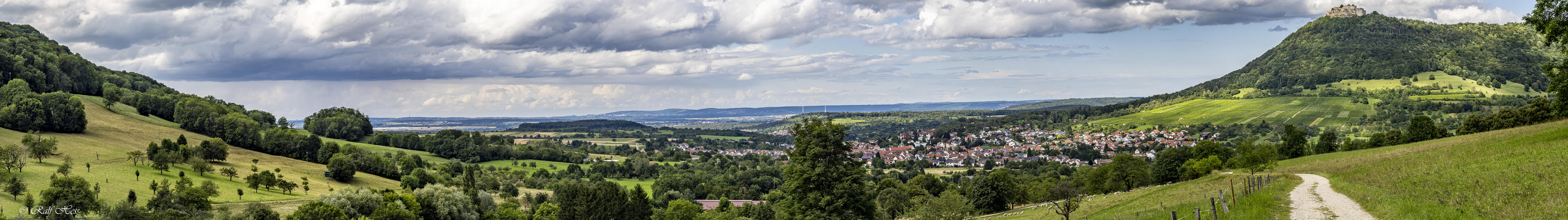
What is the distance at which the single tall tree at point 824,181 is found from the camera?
24531 millimetres

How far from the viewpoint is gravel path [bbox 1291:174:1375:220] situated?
1441cm

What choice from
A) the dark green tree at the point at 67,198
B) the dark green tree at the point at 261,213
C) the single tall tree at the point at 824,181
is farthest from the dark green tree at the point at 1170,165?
the dark green tree at the point at 67,198

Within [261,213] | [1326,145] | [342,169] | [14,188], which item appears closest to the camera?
[14,188]

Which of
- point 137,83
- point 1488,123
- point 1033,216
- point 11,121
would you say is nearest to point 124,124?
point 11,121

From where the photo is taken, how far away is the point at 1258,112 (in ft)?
495

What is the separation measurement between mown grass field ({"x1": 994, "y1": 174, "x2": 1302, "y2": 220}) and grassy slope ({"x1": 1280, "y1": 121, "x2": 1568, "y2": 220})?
5.23 feet

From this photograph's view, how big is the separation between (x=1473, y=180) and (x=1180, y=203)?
9.48 m

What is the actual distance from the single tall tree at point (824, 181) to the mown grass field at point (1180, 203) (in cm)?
806

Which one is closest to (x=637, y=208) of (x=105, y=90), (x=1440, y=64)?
(x=105, y=90)

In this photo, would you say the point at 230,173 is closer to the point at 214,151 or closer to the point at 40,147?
the point at 214,151

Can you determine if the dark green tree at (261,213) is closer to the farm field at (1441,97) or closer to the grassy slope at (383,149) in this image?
the grassy slope at (383,149)

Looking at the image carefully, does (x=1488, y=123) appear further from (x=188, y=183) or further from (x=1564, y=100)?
(x=188, y=183)

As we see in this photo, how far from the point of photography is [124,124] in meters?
74.7

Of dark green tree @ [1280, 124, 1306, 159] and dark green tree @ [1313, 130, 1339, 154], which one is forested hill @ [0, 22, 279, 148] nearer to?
dark green tree @ [1280, 124, 1306, 159]
